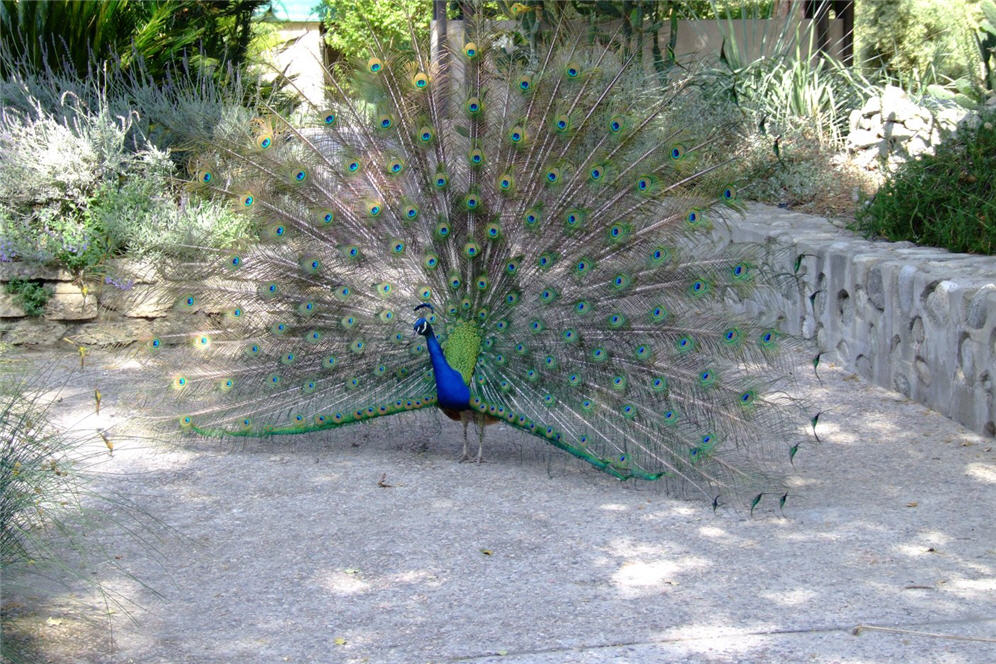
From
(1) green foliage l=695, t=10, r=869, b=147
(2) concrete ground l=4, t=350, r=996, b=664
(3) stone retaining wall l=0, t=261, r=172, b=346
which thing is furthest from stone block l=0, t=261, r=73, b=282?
(1) green foliage l=695, t=10, r=869, b=147

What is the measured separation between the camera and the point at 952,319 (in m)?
6.88

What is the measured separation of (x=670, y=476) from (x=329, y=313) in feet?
6.87

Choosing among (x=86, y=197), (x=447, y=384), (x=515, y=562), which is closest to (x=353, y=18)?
(x=86, y=197)

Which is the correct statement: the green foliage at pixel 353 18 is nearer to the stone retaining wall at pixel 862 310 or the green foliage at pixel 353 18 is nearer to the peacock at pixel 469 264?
the stone retaining wall at pixel 862 310

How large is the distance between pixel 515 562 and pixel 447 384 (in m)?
1.25

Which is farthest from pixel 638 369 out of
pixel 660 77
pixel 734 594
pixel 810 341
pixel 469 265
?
pixel 660 77

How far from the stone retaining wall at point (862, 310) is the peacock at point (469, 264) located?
0.75 m

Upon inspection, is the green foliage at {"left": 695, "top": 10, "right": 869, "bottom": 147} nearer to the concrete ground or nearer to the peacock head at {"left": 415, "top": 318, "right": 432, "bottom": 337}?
the concrete ground

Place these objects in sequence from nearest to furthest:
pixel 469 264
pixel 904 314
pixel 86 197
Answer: pixel 469 264, pixel 904 314, pixel 86 197

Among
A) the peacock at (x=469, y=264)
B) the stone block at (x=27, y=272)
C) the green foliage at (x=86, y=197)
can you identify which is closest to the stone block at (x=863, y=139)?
the peacock at (x=469, y=264)

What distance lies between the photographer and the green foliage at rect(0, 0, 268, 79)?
11.2m

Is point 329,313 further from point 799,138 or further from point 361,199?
point 799,138

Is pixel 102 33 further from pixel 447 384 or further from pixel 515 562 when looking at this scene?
pixel 515 562

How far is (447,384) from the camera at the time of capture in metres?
5.93
